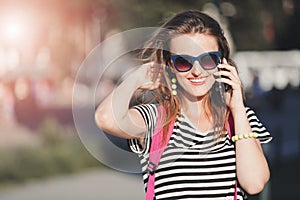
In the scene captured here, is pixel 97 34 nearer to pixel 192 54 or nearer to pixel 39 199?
pixel 39 199

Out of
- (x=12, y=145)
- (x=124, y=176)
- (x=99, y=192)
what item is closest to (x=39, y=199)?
(x=99, y=192)

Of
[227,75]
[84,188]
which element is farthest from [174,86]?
[84,188]

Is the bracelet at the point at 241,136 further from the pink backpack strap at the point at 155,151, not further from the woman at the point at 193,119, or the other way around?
the pink backpack strap at the point at 155,151

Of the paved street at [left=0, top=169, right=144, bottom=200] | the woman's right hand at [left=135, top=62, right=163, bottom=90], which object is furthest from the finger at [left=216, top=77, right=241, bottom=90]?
the paved street at [left=0, top=169, right=144, bottom=200]

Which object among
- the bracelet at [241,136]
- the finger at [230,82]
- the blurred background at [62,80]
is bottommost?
the bracelet at [241,136]

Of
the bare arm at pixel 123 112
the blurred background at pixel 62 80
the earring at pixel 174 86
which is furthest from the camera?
the blurred background at pixel 62 80

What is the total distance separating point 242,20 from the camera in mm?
12961

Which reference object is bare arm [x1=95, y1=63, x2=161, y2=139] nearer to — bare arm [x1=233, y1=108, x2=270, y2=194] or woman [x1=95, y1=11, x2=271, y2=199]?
woman [x1=95, y1=11, x2=271, y2=199]

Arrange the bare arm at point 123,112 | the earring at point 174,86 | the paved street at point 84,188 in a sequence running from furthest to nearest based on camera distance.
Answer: the paved street at point 84,188, the earring at point 174,86, the bare arm at point 123,112

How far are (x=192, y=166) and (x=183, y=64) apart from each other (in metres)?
0.37

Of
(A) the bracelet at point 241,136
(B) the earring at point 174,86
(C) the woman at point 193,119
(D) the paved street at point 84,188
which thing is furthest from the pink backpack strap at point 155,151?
(D) the paved street at point 84,188

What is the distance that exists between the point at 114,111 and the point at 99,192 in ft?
29.1

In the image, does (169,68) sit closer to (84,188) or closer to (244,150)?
(244,150)

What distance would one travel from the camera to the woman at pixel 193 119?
3.23m
